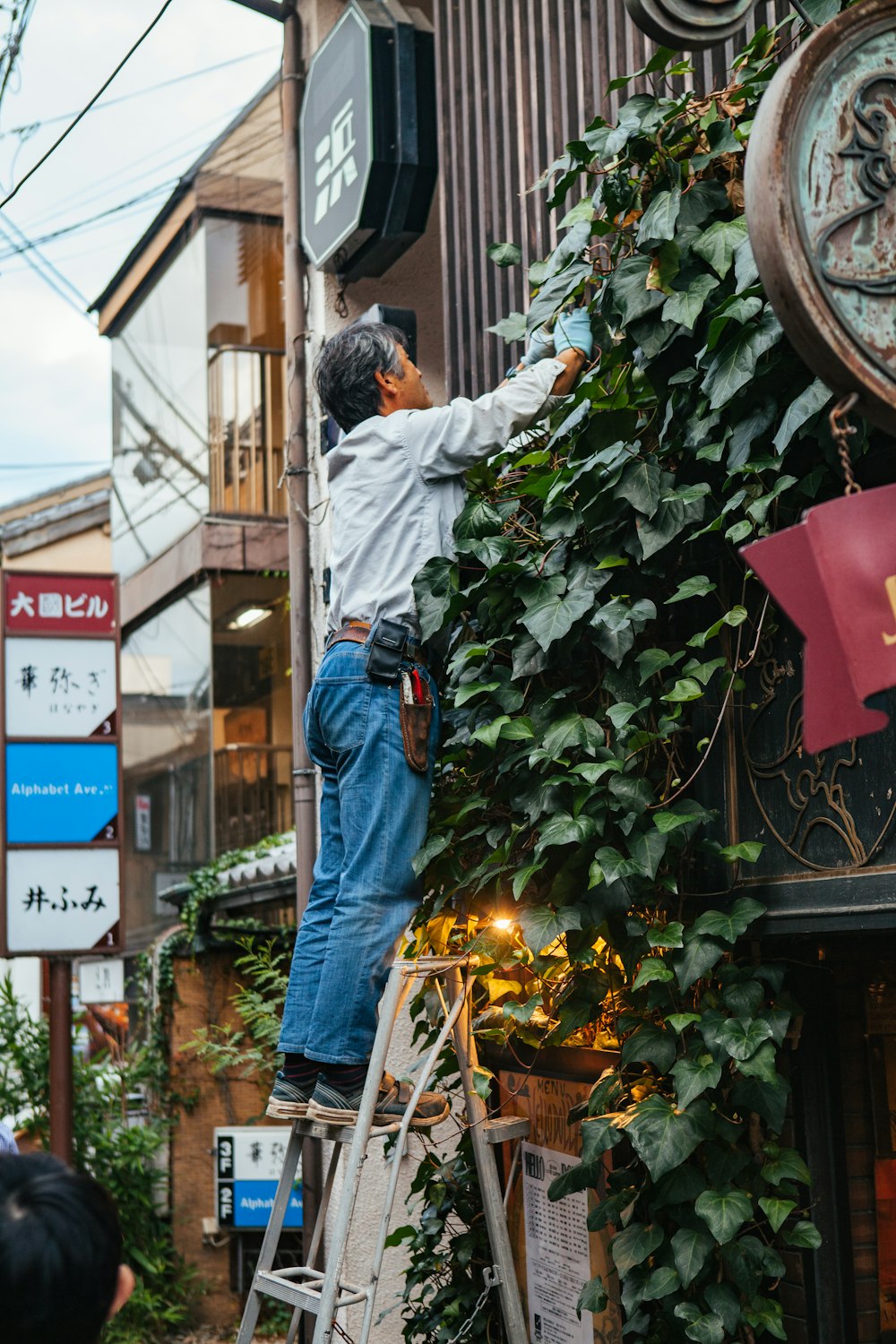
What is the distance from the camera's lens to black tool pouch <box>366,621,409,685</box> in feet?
13.2

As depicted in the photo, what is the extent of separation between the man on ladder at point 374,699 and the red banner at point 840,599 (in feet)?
5.19

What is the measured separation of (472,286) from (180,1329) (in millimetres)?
7045

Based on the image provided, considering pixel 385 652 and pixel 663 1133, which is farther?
pixel 385 652

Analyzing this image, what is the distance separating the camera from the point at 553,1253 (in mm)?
4301

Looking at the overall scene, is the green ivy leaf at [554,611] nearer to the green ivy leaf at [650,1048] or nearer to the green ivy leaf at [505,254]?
the green ivy leaf at [650,1048]

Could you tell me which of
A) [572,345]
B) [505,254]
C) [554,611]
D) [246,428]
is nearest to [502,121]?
[505,254]

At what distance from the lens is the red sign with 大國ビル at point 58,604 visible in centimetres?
841

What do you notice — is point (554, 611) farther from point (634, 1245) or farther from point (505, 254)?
point (634, 1245)

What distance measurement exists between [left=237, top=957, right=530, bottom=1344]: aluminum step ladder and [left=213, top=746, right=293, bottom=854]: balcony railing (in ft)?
34.1

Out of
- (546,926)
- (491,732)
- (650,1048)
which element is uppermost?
(491,732)

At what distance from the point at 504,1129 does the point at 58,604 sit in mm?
5304

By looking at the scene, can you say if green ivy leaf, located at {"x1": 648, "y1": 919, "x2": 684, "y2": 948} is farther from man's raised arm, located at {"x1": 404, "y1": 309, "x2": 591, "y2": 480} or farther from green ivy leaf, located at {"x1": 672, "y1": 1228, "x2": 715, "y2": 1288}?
man's raised arm, located at {"x1": 404, "y1": 309, "x2": 591, "y2": 480}

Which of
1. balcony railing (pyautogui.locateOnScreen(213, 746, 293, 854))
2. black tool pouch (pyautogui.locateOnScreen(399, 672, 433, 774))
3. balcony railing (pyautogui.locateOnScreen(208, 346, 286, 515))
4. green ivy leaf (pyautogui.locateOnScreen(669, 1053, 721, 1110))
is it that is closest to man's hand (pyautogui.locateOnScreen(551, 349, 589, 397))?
black tool pouch (pyautogui.locateOnScreen(399, 672, 433, 774))

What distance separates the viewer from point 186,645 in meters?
15.2
